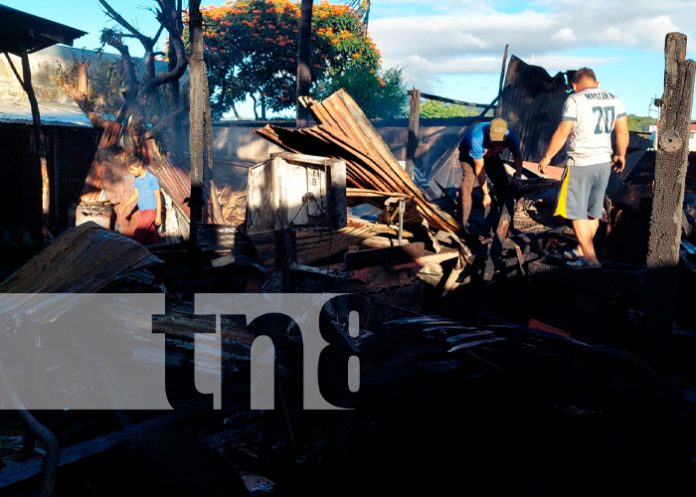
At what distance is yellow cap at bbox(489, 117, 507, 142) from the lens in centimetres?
722

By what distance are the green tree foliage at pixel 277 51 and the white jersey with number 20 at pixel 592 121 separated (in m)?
17.8

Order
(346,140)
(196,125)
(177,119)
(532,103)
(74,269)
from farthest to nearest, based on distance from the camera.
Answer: (177,119)
(532,103)
(196,125)
(346,140)
(74,269)

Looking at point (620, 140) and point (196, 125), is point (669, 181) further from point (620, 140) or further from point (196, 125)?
point (196, 125)

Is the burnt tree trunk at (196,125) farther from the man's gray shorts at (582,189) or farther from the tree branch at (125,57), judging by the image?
the tree branch at (125,57)

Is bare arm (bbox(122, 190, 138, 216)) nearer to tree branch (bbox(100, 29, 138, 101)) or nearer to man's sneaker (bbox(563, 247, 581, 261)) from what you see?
Result: tree branch (bbox(100, 29, 138, 101))

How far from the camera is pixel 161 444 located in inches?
136

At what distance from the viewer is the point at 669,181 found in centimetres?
464

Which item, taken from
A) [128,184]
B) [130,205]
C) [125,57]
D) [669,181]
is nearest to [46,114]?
[125,57]

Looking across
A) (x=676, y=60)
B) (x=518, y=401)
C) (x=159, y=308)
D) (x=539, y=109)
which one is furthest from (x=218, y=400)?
(x=539, y=109)

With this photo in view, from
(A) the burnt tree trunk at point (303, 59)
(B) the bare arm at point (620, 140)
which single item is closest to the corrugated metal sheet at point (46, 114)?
(A) the burnt tree trunk at point (303, 59)

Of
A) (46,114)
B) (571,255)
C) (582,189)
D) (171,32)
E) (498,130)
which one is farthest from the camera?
(171,32)

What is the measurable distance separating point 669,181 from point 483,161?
3300mm

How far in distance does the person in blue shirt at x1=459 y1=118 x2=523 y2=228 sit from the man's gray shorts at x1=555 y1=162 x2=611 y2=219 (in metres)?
1.62

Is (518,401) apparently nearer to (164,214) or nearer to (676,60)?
(676,60)
